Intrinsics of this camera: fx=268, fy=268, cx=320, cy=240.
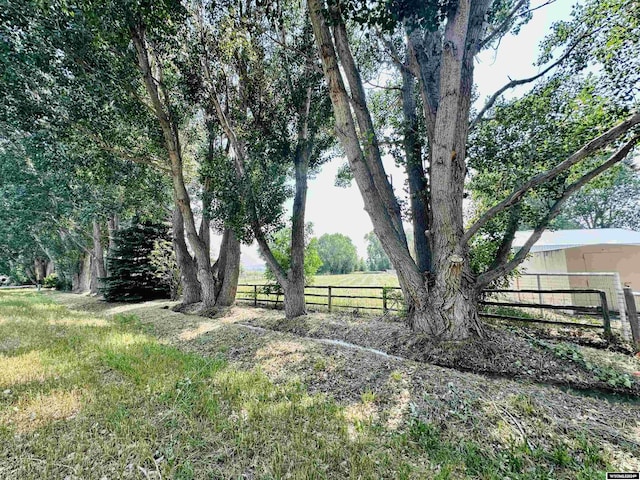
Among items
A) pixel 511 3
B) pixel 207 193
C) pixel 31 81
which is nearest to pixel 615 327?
pixel 511 3

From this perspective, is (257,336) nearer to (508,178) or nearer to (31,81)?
(508,178)

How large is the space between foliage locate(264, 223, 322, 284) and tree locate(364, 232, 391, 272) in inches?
1727

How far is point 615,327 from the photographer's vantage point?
4.62 meters

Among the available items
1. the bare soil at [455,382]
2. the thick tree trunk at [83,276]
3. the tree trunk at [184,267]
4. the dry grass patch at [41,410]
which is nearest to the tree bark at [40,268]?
the thick tree trunk at [83,276]

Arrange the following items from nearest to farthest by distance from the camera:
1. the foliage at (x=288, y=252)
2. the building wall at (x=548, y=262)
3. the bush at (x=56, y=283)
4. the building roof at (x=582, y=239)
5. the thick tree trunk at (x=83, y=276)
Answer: the building roof at (x=582, y=239), the building wall at (x=548, y=262), the foliage at (x=288, y=252), the thick tree trunk at (x=83, y=276), the bush at (x=56, y=283)

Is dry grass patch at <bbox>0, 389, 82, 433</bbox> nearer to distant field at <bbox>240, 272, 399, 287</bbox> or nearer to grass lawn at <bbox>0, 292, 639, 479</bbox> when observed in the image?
grass lawn at <bbox>0, 292, 639, 479</bbox>

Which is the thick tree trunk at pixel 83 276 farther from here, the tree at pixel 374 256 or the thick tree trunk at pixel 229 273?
the tree at pixel 374 256

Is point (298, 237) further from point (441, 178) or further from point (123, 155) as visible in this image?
point (123, 155)

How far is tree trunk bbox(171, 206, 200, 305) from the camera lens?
10.0 m

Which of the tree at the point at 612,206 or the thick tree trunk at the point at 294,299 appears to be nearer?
the thick tree trunk at the point at 294,299

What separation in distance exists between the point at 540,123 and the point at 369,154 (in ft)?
10.7

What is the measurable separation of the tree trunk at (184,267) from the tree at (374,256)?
1843 inches

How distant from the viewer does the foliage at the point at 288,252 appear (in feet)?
32.6

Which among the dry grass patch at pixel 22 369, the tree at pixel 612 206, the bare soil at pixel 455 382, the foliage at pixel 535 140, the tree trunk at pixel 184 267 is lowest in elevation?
the bare soil at pixel 455 382
